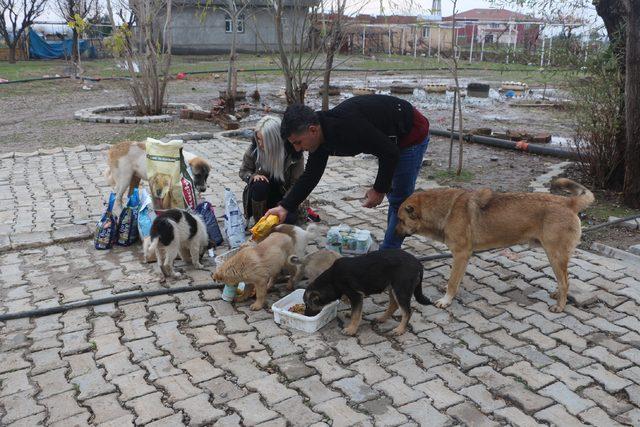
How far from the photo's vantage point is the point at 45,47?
39312mm

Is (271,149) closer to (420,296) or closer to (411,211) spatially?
(411,211)

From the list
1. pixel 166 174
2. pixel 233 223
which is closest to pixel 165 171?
pixel 166 174

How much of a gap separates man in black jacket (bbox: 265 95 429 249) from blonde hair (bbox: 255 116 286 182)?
1.21 metres

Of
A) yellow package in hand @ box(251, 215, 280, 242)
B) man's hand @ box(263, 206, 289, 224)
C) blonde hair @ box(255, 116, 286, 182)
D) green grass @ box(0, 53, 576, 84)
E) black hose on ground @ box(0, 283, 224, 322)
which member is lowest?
black hose on ground @ box(0, 283, 224, 322)

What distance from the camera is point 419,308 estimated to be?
17.1 ft

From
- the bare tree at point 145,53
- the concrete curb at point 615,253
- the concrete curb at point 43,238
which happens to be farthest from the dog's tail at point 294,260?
the bare tree at point 145,53

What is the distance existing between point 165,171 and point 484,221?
349 cm

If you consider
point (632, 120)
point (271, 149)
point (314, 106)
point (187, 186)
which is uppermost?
point (632, 120)

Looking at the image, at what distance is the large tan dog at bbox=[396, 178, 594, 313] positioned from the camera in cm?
505

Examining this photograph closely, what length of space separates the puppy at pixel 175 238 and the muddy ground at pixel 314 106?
178 inches

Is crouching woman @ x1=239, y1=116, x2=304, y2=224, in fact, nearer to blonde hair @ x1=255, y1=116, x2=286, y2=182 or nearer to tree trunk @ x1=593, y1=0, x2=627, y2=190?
blonde hair @ x1=255, y1=116, x2=286, y2=182

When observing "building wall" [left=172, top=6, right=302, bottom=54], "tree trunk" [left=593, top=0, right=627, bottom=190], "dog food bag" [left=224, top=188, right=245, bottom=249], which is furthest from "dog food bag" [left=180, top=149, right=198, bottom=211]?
"building wall" [left=172, top=6, right=302, bottom=54]

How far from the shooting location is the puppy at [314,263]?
5402mm

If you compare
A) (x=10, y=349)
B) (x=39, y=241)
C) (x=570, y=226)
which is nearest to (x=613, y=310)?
(x=570, y=226)
